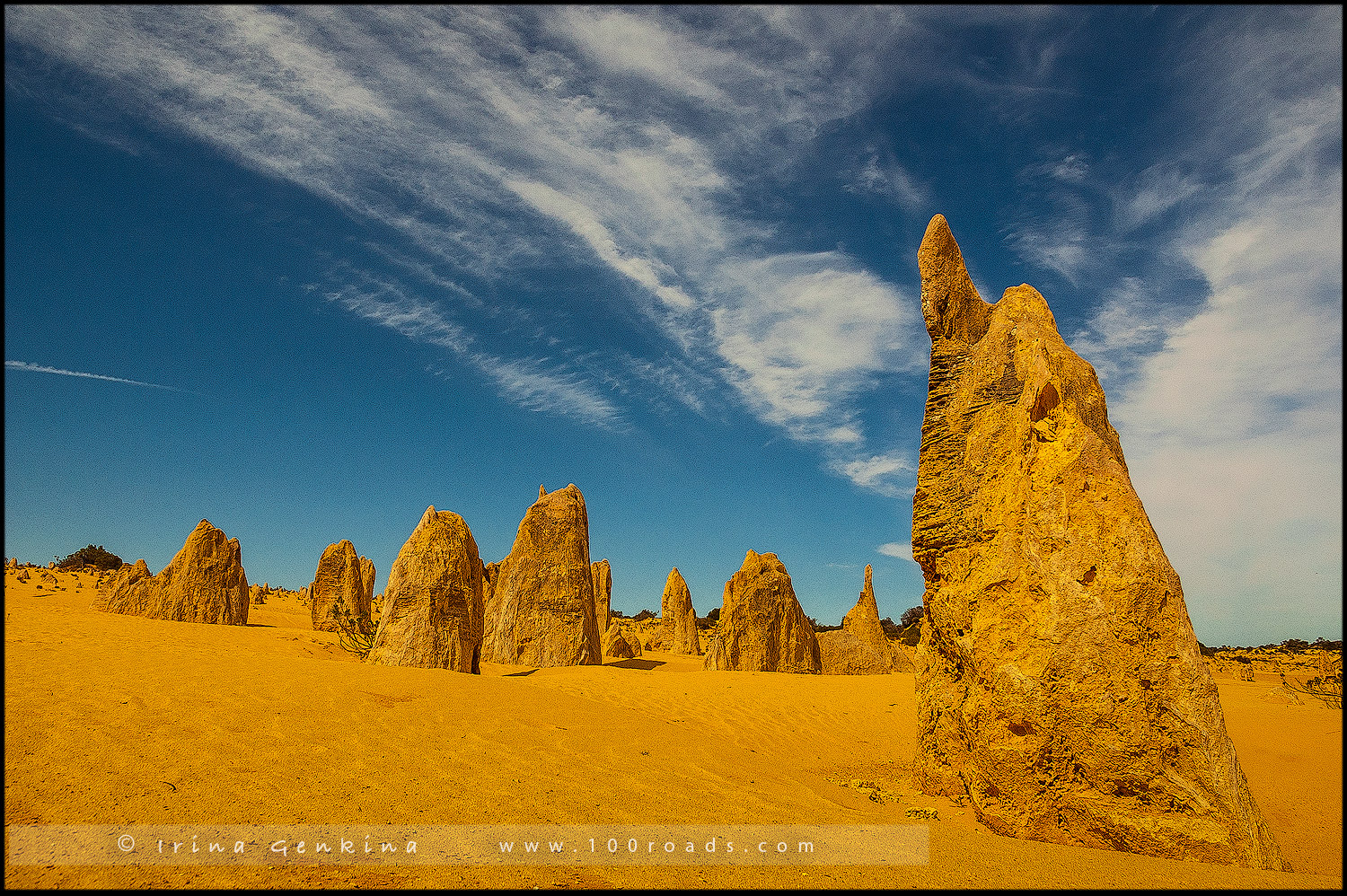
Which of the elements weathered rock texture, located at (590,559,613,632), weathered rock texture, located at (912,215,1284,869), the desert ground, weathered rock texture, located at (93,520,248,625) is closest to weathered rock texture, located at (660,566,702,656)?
weathered rock texture, located at (590,559,613,632)

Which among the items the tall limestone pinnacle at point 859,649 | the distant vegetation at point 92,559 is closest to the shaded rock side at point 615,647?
the tall limestone pinnacle at point 859,649

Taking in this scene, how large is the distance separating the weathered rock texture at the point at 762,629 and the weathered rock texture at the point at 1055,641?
38.7 feet

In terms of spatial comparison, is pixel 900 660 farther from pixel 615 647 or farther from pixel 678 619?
pixel 678 619

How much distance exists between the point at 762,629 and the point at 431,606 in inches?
390

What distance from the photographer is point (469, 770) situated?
5828mm

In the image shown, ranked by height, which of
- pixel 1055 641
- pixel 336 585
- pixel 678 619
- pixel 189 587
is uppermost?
pixel 1055 641

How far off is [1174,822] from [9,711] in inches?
349

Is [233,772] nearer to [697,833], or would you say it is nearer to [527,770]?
[527,770]

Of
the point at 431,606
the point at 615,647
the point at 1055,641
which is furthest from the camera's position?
the point at 615,647

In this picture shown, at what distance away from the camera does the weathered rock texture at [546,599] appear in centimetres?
1731

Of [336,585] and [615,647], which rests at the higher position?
[336,585]

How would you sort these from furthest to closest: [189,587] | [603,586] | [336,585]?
[603,586]
[336,585]
[189,587]

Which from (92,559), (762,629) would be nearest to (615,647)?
(762,629)

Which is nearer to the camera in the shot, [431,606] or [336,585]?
[431,606]
